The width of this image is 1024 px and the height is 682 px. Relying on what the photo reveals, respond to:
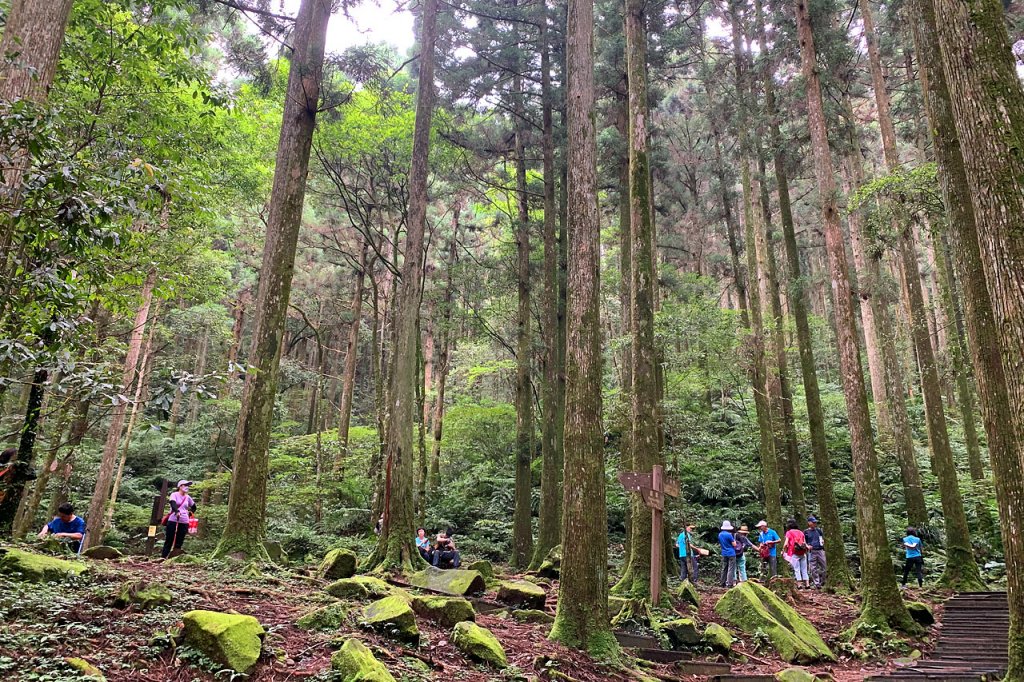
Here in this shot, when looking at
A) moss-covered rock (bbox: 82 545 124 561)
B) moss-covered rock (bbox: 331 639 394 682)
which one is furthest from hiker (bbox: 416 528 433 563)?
moss-covered rock (bbox: 331 639 394 682)

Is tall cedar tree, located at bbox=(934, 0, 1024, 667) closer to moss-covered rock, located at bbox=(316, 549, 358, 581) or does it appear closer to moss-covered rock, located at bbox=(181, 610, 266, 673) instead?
moss-covered rock, located at bbox=(181, 610, 266, 673)

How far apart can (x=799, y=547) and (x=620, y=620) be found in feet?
24.2

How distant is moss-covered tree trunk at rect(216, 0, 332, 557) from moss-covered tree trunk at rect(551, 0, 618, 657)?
3.95 meters

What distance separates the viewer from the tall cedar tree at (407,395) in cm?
1052

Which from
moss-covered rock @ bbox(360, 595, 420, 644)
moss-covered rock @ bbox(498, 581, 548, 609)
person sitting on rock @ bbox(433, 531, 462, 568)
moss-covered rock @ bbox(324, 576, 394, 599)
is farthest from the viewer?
person sitting on rock @ bbox(433, 531, 462, 568)

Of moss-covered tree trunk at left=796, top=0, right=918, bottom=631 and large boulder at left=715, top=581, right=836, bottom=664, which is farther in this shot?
moss-covered tree trunk at left=796, top=0, right=918, bottom=631

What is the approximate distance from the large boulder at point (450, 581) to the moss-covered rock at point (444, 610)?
2122 mm

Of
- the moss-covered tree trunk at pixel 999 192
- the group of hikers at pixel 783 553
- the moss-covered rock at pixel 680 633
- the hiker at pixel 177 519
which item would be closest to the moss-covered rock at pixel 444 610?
the moss-covered rock at pixel 680 633

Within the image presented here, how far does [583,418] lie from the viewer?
712cm

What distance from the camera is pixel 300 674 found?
4.55 meters

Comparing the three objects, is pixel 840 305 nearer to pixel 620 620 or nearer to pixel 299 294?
pixel 620 620

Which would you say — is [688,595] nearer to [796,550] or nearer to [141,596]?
[796,550]

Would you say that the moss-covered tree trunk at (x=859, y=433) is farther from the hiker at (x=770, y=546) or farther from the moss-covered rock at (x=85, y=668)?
the moss-covered rock at (x=85, y=668)

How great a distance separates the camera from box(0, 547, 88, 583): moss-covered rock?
552 cm
